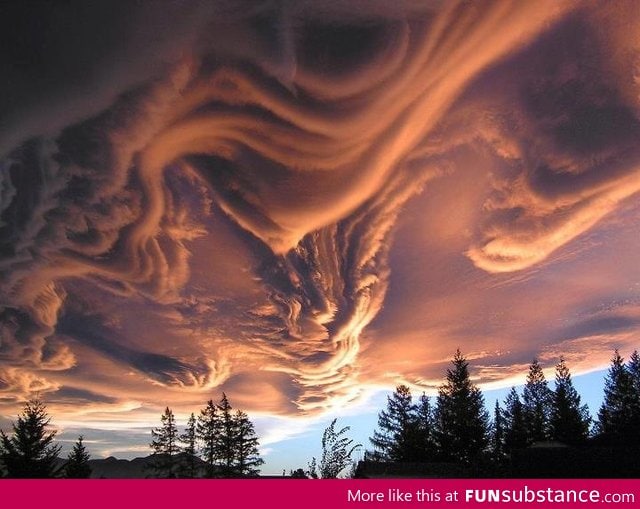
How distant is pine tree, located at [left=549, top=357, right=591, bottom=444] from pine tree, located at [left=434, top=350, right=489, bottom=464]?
807 centimetres

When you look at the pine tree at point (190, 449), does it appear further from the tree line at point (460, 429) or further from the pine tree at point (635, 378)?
the pine tree at point (635, 378)

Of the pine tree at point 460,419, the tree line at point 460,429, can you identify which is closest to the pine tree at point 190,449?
the tree line at point 460,429

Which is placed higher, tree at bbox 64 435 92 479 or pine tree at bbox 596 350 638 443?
pine tree at bbox 596 350 638 443

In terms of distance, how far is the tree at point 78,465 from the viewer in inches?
1532

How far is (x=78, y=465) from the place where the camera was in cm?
4194

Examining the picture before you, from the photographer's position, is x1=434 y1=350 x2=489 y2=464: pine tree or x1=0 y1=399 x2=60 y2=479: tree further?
x1=434 y1=350 x2=489 y2=464: pine tree

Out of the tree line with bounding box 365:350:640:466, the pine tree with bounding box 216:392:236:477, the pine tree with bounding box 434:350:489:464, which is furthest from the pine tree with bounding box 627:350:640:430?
the pine tree with bounding box 216:392:236:477

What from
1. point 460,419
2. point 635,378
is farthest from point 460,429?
point 635,378

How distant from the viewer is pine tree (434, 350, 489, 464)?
51812 mm

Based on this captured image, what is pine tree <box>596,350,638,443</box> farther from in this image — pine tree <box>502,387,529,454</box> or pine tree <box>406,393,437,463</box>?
pine tree <box>406,393,437,463</box>
